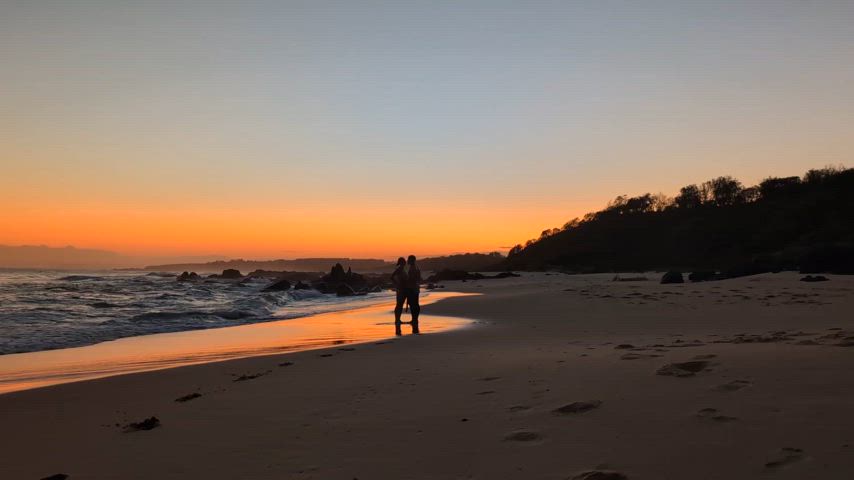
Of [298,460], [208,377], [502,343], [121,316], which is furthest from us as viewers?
[121,316]

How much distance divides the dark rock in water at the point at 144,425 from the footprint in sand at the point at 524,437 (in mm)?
3330

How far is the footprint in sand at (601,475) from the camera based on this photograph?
10.1 ft

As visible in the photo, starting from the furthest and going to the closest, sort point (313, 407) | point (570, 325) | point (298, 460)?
point (570, 325), point (313, 407), point (298, 460)

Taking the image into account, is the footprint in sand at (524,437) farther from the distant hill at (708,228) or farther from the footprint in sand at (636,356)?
the distant hill at (708,228)

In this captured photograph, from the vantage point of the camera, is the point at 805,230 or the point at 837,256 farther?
the point at 805,230

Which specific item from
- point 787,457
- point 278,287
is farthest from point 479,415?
point 278,287

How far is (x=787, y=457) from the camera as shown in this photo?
→ 122 inches

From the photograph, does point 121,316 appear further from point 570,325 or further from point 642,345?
point 642,345

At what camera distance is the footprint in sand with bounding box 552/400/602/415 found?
4410mm

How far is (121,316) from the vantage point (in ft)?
59.5

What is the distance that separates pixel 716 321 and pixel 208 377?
32.3 ft

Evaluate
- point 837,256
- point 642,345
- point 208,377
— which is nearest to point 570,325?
point 642,345

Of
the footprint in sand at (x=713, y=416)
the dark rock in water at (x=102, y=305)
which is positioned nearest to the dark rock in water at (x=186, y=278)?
the dark rock in water at (x=102, y=305)

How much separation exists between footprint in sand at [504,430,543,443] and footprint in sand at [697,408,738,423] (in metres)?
1.23
